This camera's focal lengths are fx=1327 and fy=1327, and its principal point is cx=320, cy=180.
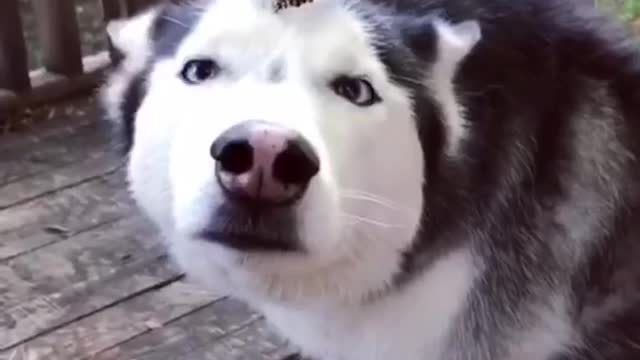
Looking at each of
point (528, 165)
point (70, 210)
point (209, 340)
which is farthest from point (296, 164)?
point (70, 210)

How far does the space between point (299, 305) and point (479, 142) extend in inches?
9.7

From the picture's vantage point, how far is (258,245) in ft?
3.90

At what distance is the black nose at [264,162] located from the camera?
111 cm

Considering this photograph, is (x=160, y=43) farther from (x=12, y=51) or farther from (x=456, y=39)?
(x=12, y=51)

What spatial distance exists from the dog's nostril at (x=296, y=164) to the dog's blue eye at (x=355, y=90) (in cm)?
9

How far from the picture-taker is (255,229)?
117 cm

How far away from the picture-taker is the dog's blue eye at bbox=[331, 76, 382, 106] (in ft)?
3.92

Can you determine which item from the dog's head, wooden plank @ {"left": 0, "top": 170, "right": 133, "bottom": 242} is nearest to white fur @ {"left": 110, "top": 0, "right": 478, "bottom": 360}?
the dog's head

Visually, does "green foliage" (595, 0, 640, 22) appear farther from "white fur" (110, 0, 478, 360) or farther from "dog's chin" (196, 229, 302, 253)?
"dog's chin" (196, 229, 302, 253)

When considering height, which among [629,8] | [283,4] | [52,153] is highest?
[283,4]

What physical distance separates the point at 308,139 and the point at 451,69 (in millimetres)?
227

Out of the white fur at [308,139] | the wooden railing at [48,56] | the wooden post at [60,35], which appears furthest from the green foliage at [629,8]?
the white fur at [308,139]

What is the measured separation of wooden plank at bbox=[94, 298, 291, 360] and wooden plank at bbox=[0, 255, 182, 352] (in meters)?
0.03

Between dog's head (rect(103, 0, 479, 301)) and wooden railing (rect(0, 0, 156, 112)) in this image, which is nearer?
dog's head (rect(103, 0, 479, 301))
